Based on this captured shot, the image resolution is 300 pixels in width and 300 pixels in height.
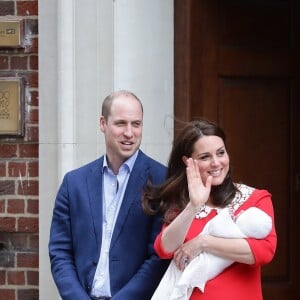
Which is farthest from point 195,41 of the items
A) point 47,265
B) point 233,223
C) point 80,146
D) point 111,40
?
point 233,223

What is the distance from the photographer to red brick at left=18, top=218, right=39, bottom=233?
195 inches

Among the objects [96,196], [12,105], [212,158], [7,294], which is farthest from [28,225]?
[212,158]

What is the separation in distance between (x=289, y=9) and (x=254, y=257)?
89.1 inches

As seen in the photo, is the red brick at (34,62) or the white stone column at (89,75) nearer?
the white stone column at (89,75)

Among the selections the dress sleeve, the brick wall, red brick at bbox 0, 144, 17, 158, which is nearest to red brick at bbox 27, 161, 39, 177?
the brick wall

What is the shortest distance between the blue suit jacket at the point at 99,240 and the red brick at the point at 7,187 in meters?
1.21

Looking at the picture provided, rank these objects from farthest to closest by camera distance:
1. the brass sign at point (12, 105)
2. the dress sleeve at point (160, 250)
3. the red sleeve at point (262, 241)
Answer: the brass sign at point (12, 105) → the dress sleeve at point (160, 250) → the red sleeve at point (262, 241)

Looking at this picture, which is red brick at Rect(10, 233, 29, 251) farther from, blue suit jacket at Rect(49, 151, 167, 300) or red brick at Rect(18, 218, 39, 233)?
blue suit jacket at Rect(49, 151, 167, 300)

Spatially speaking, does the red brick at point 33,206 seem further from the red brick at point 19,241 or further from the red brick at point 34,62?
the red brick at point 34,62

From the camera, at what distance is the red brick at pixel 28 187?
16.3ft

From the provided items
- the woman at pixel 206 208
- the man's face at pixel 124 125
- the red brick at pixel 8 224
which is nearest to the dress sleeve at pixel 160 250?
the woman at pixel 206 208

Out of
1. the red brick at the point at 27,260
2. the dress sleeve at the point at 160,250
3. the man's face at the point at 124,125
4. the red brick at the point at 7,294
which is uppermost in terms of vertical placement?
the man's face at the point at 124,125

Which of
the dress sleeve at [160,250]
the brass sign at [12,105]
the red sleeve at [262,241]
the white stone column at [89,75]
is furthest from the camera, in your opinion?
the brass sign at [12,105]

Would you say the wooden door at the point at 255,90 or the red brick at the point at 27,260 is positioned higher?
the wooden door at the point at 255,90
